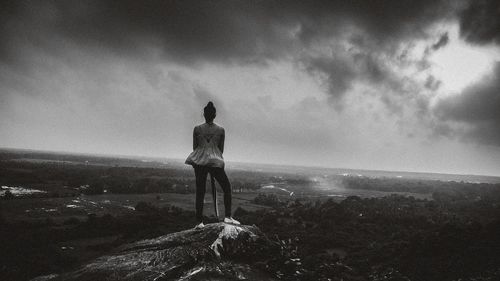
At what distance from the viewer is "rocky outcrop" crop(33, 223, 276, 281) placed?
441 cm

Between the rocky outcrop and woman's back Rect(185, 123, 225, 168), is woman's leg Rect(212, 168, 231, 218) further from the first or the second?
the rocky outcrop

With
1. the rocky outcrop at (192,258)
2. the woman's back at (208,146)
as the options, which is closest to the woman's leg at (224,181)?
the woman's back at (208,146)

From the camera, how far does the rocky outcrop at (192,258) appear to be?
4410 mm

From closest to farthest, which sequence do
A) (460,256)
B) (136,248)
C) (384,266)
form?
1. (136,248)
2. (460,256)
3. (384,266)

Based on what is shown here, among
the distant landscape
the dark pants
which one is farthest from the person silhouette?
the distant landscape

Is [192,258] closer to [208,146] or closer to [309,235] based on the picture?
[208,146]

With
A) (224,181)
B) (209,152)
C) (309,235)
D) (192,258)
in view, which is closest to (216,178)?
(224,181)

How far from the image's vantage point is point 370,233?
23938 mm

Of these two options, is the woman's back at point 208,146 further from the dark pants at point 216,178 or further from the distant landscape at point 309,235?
the distant landscape at point 309,235

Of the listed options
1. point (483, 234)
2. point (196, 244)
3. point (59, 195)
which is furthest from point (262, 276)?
point (59, 195)

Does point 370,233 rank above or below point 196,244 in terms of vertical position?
below

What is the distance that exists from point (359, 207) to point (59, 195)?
121 feet

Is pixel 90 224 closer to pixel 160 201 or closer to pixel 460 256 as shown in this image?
pixel 160 201

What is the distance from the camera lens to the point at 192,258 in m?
4.71
